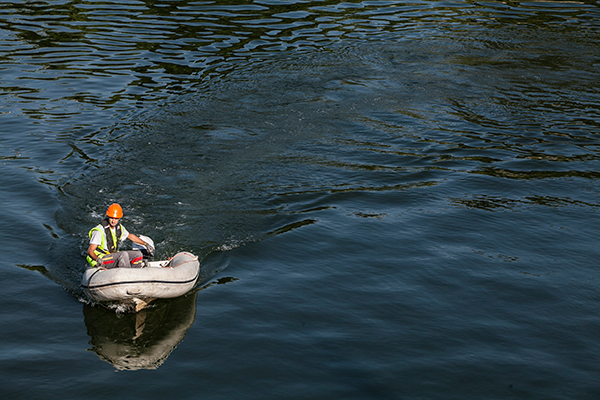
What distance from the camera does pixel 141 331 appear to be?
11617 millimetres

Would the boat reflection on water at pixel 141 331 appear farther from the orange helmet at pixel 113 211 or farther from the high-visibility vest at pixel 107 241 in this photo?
the orange helmet at pixel 113 211

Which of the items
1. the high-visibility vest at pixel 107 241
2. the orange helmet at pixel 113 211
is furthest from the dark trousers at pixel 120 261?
the orange helmet at pixel 113 211

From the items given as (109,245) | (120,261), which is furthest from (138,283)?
(109,245)

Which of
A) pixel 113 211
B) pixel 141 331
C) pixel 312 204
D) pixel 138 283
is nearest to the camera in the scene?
pixel 138 283

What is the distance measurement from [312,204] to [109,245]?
5653 mm

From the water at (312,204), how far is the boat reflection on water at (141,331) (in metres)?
0.05

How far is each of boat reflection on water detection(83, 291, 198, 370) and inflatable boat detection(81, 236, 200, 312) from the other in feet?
0.97

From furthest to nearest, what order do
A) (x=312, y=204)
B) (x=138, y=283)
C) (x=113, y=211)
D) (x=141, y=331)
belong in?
1. (x=312, y=204)
2. (x=113, y=211)
3. (x=141, y=331)
4. (x=138, y=283)

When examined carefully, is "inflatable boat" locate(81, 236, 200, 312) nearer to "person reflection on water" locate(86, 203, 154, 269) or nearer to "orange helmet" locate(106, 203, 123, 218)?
"person reflection on water" locate(86, 203, 154, 269)

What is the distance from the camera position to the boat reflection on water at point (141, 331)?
10844 millimetres

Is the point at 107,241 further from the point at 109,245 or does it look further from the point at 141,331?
the point at 141,331

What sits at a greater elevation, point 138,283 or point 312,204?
point 138,283

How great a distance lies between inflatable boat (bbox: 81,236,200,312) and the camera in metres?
11.4

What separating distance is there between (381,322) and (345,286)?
1.40m
